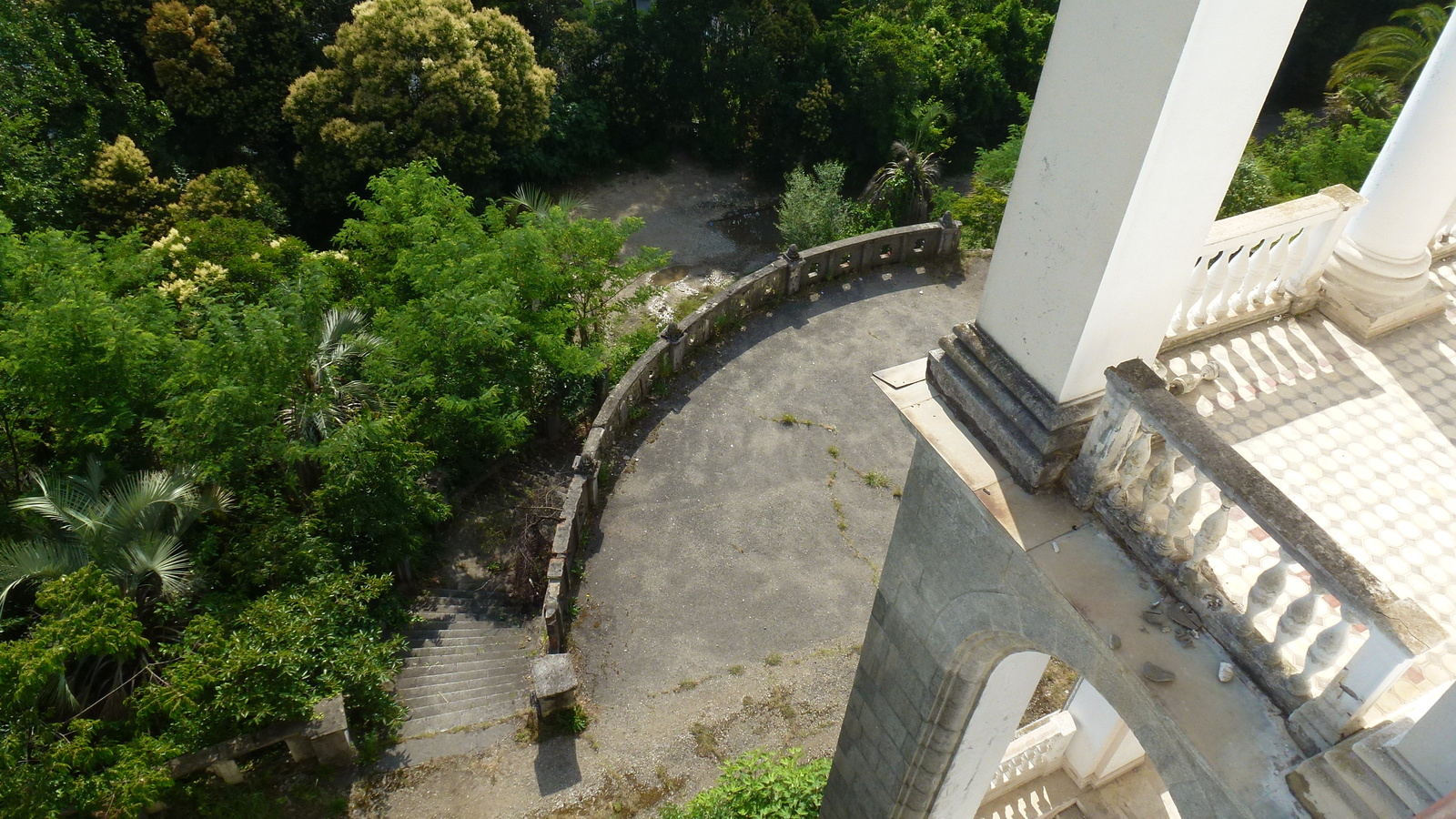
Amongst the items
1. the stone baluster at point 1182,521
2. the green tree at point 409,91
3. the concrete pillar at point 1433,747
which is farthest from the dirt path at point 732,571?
the green tree at point 409,91

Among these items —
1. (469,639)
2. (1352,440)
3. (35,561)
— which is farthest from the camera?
(469,639)

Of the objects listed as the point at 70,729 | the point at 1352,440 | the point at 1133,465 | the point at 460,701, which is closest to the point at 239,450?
the point at 70,729

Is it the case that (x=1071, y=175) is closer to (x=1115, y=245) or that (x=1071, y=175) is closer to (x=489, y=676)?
(x=1115, y=245)

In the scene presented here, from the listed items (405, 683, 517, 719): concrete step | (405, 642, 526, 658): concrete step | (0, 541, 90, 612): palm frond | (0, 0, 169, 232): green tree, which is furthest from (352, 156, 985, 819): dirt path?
(0, 0, 169, 232): green tree

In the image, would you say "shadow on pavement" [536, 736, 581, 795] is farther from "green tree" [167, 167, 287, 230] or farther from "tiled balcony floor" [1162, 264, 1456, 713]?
"green tree" [167, 167, 287, 230]

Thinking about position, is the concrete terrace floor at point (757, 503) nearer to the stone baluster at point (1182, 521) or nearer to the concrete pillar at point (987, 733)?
the concrete pillar at point (987, 733)

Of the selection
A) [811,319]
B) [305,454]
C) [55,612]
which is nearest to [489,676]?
[305,454]

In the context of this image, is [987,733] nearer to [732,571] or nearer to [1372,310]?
[1372,310]
